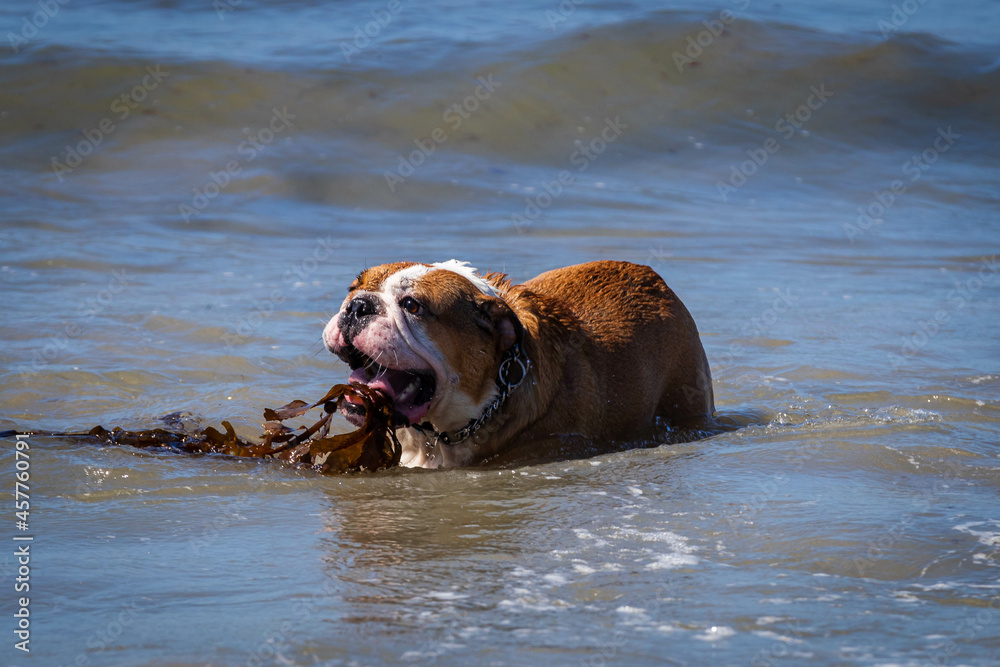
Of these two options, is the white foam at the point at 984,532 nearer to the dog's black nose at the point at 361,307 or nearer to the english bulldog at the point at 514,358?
the english bulldog at the point at 514,358

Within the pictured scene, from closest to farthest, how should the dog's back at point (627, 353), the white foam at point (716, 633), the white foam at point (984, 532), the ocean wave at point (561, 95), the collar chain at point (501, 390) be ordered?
the white foam at point (716, 633) → the white foam at point (984, 532) → the collar chain at point (501, 390) → the dog's back at point (627, 353) → the ocean wave at point (561, 95)

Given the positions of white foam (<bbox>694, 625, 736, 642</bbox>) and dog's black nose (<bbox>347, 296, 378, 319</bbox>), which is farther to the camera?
dog's black nose (<bbox>347, 296, 378, 319</bbox>)

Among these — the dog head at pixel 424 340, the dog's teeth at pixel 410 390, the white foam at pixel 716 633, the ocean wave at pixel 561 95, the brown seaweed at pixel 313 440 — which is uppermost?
the ocean wave at pixel 561 95

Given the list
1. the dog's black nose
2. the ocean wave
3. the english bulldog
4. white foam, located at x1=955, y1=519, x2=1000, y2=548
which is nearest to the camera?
white foam, located at x1=955, y1=519, x2=1000, y2=548

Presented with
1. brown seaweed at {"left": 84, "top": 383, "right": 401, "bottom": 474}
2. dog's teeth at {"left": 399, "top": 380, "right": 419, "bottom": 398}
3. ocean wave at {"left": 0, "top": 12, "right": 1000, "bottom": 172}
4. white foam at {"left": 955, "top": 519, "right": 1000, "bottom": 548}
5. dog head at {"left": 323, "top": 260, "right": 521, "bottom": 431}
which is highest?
ocean wave at {"left": 0, "top": 12, "right": 1000, "bottom": 172}

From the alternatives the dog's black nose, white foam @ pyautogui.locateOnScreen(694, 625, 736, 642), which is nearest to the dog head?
the dog's black nose

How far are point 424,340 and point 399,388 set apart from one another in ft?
0.92

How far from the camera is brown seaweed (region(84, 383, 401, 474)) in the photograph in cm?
523

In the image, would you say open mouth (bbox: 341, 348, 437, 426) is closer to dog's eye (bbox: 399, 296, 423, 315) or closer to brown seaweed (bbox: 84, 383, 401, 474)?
brown seaweed (bbox: 84, 383, 401, 474)

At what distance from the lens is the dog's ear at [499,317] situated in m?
5.38

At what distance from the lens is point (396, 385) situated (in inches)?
209

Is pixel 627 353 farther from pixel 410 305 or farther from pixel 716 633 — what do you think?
pixel 716 633

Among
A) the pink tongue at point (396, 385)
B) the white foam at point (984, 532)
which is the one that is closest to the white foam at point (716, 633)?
the white foam at point (984, 532)

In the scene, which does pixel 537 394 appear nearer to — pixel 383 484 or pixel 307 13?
pixel 383 484
